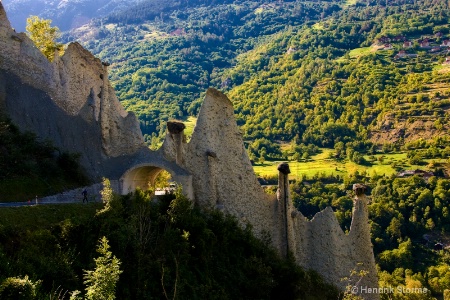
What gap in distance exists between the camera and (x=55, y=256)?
63.6ft

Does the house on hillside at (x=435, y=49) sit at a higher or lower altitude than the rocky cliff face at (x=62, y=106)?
higher

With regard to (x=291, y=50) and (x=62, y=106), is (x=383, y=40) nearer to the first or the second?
(x=291, y=50)

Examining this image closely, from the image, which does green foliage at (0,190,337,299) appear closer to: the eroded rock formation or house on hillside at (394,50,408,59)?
the eroded rock formation

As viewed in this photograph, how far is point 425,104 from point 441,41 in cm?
5841

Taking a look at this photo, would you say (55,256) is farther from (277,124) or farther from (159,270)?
(277,124)

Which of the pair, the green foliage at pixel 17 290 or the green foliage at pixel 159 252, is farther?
the green foliage at pixel 159 252

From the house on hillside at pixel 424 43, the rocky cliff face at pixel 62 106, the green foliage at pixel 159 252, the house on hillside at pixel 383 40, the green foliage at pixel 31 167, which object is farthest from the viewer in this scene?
the house on hillside at pixel 383 40

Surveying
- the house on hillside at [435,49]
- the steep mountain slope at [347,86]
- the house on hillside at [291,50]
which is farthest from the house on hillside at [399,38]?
the house on hillside at [291,50]

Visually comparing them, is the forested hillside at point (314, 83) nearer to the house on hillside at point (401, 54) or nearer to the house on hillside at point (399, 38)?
the house on hillside at point (399, 38)

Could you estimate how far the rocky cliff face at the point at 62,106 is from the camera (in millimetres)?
30531

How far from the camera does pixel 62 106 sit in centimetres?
3238

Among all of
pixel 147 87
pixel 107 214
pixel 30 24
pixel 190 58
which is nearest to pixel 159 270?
pixel 107 214

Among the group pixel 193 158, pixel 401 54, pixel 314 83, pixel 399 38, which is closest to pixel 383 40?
pixel 399 38

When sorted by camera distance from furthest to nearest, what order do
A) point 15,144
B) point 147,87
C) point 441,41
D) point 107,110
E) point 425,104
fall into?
1. point 441,41
2. point 147,87
3. point 425,104
4. point 107,110
5. point 15,144
